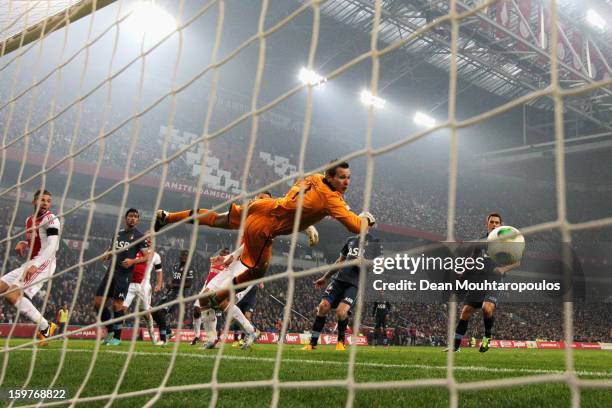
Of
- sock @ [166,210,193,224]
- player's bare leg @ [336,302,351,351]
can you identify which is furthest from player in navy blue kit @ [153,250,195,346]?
sock @ [166,210,193,224]

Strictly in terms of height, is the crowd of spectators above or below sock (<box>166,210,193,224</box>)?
above

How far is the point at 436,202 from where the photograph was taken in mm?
30547

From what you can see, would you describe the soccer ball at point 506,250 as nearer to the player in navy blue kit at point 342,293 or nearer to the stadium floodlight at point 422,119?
the player in navy blue kit at point 342,293

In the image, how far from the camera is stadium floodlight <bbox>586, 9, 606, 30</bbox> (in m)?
19.5

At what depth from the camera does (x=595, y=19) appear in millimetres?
19781

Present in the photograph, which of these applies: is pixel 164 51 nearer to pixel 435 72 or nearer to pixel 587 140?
pixel 435 72

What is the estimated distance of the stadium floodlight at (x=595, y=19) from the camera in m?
19.5

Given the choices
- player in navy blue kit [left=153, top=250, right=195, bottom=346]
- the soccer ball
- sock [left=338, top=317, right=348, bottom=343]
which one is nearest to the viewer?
the soccer ball

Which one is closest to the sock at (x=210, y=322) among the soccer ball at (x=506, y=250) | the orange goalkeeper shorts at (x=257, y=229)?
the orange goalkeeper shorts at (x=257, y=229)

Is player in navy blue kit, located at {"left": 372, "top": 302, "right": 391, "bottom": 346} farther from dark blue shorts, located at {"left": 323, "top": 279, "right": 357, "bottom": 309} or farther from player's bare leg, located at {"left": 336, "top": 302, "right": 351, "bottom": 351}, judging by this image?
dark blue shorts, located at {"left": 323, "top": 279, "right": 357, "bottom": 309}

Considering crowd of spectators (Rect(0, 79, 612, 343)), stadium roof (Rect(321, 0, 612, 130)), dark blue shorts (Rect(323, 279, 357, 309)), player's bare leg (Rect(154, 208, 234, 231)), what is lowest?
dark blue shorts (Rect(323, 279, 357, 309))

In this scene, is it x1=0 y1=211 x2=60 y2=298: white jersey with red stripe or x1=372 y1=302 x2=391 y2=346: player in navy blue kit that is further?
x1=372 y1=302 x2=391 y2=346: player in navy blue kit

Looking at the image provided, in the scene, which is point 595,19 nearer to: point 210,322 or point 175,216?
point 210,322

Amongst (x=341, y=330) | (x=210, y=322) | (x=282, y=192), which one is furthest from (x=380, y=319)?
(x=282, y=192)
